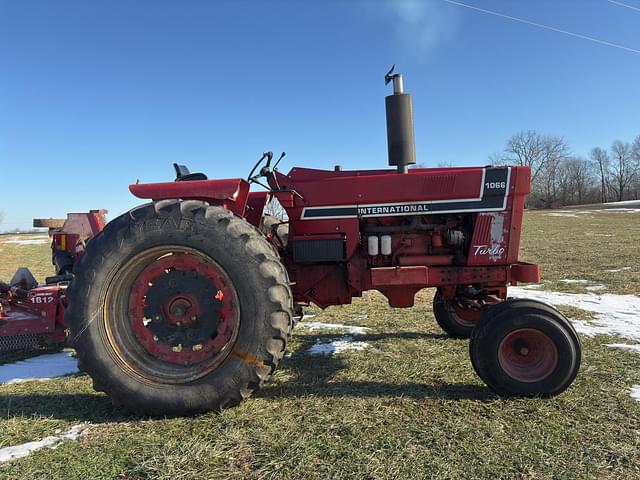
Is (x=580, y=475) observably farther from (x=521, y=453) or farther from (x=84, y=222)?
(x=84, y=222)

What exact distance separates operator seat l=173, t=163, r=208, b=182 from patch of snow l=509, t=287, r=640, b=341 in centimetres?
446

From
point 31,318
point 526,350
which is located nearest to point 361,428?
point 526,350

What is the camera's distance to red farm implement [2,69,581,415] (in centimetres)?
292

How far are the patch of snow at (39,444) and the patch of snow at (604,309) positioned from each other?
497cm

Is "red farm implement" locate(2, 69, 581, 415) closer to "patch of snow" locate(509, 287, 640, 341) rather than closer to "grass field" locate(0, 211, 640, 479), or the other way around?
"grass field" locate(0, 211, 640, 479)

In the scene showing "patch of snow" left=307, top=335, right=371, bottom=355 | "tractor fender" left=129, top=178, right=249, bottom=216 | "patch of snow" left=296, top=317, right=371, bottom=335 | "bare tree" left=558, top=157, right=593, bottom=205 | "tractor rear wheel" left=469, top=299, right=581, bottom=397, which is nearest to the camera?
"tractor rear wheel" left=469, top=299, right=581, bottom=397

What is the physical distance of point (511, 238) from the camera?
3598 millimetres

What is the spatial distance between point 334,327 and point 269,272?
8.84ft

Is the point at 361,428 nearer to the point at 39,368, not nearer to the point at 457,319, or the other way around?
the point at 457,319

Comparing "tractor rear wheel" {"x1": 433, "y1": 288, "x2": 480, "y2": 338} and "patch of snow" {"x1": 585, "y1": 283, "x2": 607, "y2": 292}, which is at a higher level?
"tractor rear wheel" {"x1": 433, "y1": 288, "x2": 480, "y2": 338}

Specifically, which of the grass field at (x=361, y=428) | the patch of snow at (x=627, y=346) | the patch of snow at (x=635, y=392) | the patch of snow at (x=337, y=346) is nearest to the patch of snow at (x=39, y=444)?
the grass field at (x=361, y=428)

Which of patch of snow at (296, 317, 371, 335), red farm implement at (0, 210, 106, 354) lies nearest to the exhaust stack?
patch of snow at (296, 317, 371, 335)

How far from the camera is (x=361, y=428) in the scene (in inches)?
104

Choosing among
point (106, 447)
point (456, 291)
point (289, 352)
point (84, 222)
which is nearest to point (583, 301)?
point (456, 291)
